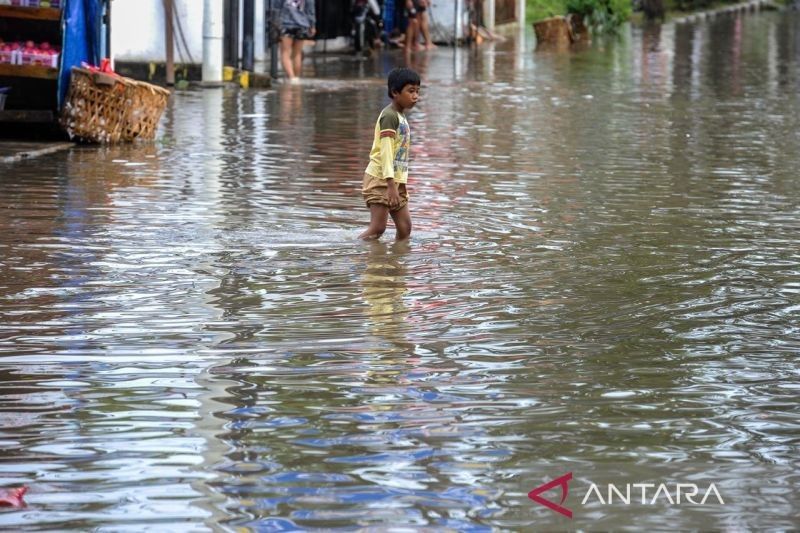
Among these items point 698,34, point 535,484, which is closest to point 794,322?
point 535,484

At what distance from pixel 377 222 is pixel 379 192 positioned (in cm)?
18

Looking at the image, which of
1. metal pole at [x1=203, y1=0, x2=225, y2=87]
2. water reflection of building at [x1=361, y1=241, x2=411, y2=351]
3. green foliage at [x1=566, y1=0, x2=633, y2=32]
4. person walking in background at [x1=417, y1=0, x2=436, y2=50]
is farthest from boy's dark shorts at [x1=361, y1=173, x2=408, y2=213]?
green foliage at [x1=566, y1=0, x2=633, y2=32]

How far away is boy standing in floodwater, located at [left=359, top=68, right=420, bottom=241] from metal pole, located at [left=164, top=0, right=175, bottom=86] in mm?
11435

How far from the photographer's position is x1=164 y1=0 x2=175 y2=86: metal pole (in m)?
20.4

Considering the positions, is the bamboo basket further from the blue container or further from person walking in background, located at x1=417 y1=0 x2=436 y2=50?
person walking in background, located at x1=417 y1=0 x2=436 y2=50

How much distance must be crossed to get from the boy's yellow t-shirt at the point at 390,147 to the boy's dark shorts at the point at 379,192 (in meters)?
0.03

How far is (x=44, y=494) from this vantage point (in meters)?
4.60

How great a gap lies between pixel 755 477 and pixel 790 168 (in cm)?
907

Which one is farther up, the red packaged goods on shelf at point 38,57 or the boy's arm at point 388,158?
the red packaged goods on shelf at point 38,57

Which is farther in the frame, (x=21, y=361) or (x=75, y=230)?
(x=75, y=230)

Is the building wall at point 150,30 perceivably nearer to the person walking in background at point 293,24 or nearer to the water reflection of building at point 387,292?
the person walking in background at point 293,24

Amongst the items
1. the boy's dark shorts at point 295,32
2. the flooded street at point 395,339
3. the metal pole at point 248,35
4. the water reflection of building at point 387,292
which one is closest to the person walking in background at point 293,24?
the boy's dark shorts at point 295,32

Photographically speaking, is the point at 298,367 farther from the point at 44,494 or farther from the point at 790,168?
the point at 790,168

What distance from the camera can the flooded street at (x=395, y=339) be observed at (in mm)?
4684
